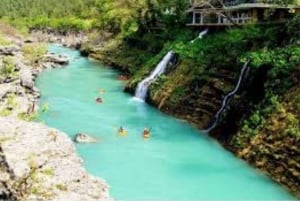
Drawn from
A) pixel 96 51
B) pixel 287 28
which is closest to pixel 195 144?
pixel 287 28

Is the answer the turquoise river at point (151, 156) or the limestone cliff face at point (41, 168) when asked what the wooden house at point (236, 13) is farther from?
the limestone cliff face at point (41, 168)

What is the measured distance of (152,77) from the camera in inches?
1340

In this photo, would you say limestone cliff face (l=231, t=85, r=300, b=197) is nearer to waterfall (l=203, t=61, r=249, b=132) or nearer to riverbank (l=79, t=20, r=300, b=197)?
riverbank (l=79, t=20, r=300, b=197)

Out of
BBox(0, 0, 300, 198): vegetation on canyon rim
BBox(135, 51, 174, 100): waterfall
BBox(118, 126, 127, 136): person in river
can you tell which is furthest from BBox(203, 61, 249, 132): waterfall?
BBox(135, 51, 174, 100): waterfall

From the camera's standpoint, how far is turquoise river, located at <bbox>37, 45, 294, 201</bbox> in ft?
60.4

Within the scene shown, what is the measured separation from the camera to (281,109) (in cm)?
2164

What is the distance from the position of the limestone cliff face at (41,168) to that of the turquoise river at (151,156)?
4.03 m

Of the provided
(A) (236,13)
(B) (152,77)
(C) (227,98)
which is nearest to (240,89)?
(C) (227,98)

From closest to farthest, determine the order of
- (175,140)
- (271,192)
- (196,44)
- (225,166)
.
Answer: (271,192) < (225,166) < (175,140) < (196,44)

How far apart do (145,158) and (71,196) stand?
1028 cm

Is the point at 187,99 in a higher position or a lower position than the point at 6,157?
lower

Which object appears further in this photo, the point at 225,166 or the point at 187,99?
the point at 187,99

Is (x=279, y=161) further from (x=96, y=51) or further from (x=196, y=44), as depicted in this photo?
(x=96, y=51)

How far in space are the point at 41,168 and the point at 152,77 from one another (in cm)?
2197
